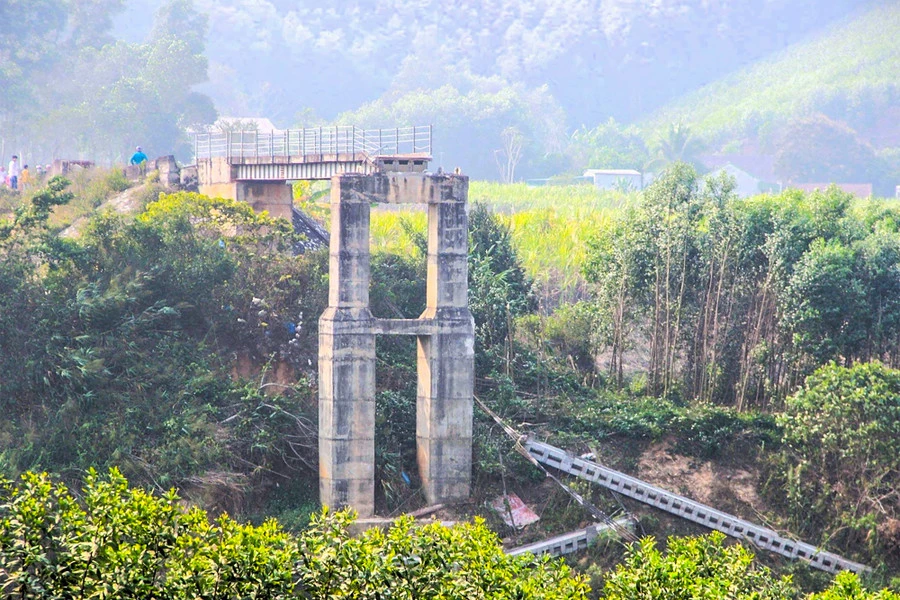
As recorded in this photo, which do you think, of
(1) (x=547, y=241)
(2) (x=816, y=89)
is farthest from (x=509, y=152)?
(1) (x=547, y=241)

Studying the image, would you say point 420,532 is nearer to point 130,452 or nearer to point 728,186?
point 130,452

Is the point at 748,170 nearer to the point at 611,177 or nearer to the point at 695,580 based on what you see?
the point at 611,177

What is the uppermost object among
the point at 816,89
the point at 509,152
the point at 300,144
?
the point at 816,89

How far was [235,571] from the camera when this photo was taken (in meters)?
18.3

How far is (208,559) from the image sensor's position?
1831 cm

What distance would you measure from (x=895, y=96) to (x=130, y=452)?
9736cm

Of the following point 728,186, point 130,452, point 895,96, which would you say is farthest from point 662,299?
point 895,96

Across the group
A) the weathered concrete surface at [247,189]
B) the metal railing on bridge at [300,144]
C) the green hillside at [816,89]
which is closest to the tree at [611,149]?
the green hillside at [816,89]

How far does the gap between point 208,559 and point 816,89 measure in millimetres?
104953

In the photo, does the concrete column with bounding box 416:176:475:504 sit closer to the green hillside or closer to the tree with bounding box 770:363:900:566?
the tree with bounding box 770:363:900:566

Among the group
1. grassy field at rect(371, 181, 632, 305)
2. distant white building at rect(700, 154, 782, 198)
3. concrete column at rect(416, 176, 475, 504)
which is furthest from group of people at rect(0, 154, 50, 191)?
distant white building at rect(700, 154, 782, 198)

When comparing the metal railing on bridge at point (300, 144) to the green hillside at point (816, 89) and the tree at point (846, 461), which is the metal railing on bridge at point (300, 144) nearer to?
the tree at point (846, 461)

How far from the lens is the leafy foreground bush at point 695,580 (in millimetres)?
19312

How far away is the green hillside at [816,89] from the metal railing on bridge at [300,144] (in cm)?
7187
